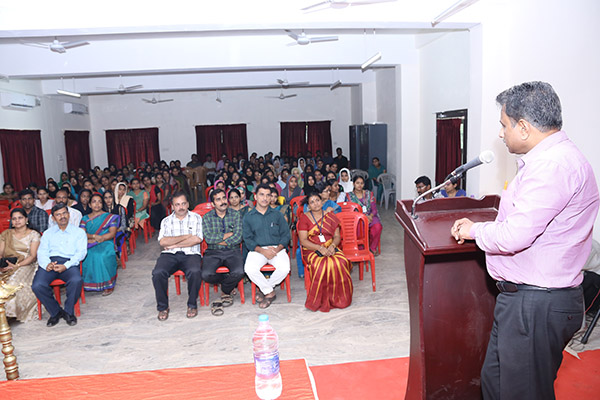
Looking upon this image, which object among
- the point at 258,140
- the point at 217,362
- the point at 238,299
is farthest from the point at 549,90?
the point at 258,140

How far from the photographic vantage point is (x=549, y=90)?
4.58 feet

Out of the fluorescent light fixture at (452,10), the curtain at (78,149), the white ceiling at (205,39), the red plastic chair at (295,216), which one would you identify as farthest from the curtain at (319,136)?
the fluorescent light fixture at (452,10)

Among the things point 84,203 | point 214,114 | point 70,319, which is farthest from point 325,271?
point 214,114

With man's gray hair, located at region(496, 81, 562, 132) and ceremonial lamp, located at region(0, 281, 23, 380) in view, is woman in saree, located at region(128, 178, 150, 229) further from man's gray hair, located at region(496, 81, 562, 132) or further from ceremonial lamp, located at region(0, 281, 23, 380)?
man's gray hair, located at region(496, 81, 562, 132)

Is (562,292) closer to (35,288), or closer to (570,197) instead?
(570,197)

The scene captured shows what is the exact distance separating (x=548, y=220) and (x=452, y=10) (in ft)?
11.5

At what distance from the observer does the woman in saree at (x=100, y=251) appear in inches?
174

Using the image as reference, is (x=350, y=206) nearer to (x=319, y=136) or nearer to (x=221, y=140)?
(x=319, y=136)

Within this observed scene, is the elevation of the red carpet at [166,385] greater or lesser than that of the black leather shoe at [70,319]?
greater

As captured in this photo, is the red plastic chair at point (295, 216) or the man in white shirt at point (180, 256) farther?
the red plastic chair at point (295, 216)

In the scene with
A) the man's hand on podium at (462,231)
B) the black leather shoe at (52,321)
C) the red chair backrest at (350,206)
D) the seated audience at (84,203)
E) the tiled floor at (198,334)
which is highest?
the man's hand on podium at (462,231)

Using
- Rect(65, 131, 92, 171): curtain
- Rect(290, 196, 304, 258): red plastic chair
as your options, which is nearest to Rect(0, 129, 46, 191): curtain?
Rect(65, 131, 92, 171): curtain

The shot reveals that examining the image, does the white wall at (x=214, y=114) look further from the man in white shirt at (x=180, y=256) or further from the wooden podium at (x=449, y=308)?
the wooden podium at (x=449, y=308)

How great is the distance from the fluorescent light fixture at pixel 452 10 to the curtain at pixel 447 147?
1.74 meters
